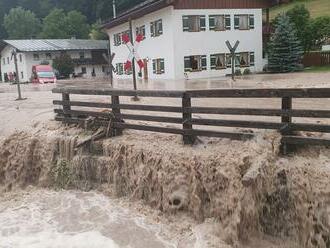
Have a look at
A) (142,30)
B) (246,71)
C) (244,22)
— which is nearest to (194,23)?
(244,22)

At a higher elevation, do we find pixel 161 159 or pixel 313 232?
pixel 161 159

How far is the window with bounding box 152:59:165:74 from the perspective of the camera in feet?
123

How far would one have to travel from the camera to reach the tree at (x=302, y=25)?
3791 cm

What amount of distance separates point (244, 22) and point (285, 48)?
5093mm

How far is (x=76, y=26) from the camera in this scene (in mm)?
92000

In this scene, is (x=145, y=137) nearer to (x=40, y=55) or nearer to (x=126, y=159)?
(x=126, y=159)

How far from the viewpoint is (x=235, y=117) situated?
12.1 m

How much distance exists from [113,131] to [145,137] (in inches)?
47.1

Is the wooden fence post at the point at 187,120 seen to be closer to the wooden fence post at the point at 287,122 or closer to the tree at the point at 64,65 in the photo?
the wooden fence post at the point at 287,122

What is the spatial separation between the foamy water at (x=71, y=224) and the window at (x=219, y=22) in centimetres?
2735

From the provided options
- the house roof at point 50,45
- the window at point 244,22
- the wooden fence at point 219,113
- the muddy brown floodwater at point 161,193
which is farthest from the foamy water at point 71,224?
the house roof at point 50,45

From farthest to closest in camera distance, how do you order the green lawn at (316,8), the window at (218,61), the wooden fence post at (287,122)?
the green lawn at (316,8), the window at (218,61), the wooden fence post at (287,122)

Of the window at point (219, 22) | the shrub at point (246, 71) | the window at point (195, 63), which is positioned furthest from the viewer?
the shrub at point (246, 71)

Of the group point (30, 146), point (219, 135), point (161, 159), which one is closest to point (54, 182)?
point (30, 146)
